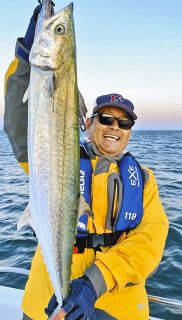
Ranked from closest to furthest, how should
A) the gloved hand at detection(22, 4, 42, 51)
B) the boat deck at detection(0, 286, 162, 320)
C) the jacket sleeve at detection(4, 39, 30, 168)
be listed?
the gloved hand at detection(22, 4, 42, 51)
the jacket sleeve at detection(4, 39, 30, 168)
the boat deck at detection(0, 286, 162, 320)

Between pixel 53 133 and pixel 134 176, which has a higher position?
pixel 53 133

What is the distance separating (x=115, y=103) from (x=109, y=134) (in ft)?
0.94

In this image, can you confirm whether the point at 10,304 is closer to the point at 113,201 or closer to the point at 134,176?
the point at 113,201

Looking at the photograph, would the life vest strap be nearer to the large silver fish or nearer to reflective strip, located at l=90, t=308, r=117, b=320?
reflective strip, located at l=90, t=308, r=117, b=320

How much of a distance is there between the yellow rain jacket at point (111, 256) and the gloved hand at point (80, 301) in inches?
7.1

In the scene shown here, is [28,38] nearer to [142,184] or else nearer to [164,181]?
[142,184]

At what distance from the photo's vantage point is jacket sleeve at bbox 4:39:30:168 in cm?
289

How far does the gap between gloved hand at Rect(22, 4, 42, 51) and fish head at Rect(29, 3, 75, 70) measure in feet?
0.92

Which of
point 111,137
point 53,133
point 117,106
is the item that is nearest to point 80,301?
point 53,133

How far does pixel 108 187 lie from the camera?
Answer: 11.3 ft

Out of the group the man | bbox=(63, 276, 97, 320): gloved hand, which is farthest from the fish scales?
the man

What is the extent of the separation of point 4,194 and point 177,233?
747cm

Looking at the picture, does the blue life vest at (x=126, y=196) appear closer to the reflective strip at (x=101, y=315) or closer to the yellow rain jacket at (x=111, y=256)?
the yellow rain jacket at (x=111, y=256)

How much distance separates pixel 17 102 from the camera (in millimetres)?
2990
